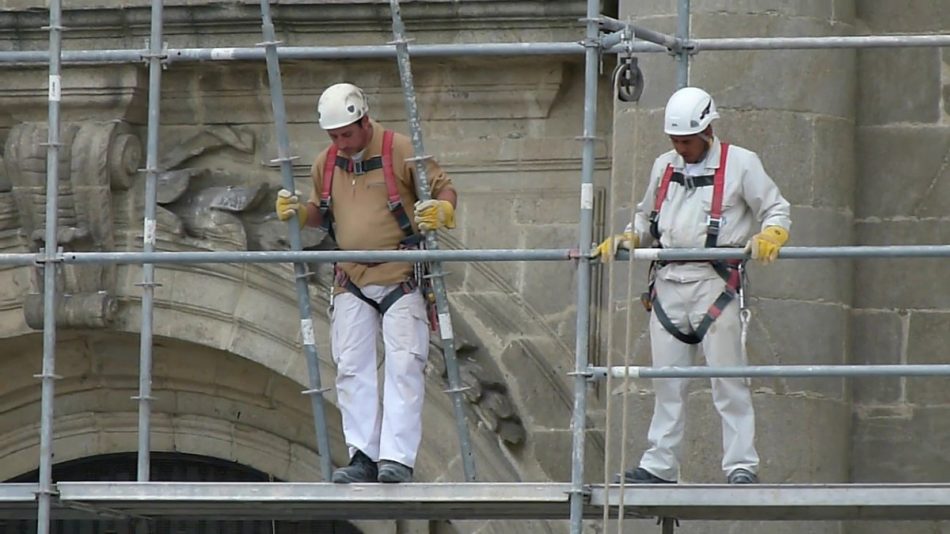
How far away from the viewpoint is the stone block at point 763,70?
1244 centimetres

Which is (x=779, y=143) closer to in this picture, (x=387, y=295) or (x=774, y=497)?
(x=387, y=295)

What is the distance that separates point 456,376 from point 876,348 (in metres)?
2.00

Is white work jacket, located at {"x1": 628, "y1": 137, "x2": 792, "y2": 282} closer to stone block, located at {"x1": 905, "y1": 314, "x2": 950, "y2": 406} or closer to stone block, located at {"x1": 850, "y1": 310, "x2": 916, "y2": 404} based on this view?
stone block, located at {"x1": 850, "y1": 310, "x2": 916, "y2": 404}

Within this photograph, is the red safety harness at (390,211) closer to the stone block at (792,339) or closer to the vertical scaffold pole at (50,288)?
the vertical scaffold pole at (50,288)

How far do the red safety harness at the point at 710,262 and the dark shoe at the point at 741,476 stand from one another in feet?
1.54

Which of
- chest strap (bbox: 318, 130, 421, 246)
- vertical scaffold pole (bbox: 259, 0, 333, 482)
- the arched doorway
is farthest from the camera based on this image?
the arched doorway

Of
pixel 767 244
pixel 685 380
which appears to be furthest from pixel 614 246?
pixel 685 380

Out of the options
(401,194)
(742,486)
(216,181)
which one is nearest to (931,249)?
(742,486)

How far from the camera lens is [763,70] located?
40.9 feet

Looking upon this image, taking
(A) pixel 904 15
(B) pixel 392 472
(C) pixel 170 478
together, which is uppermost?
(A) pixel 904 15

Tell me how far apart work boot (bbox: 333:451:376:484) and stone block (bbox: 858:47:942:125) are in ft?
8.86

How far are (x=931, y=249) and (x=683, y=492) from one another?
1.15 m

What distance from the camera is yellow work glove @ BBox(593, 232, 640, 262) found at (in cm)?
1089

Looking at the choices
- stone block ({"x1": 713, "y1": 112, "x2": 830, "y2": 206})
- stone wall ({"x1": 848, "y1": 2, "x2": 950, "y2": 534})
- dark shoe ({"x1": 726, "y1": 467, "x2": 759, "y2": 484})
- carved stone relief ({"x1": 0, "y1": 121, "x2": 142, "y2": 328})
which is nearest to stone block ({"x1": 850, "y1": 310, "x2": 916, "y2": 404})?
stone wall ({"x1": 848, "y1": 2, "x2": 950, "y2": 534})
